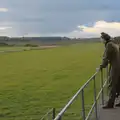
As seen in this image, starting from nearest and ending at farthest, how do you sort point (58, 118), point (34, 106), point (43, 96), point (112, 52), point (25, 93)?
point (58, 118) < point (112, 52) < point (34, 106) < point (43, 96) < point (25, 93)

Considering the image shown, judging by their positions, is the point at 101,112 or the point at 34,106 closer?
the point at 101,112

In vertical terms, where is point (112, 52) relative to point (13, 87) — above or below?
above

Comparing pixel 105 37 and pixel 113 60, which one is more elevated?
pixel 105 37

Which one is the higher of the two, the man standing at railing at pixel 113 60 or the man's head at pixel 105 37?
the man's head at pixel 105 37

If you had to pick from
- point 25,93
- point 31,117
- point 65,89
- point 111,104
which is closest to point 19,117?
point 31,117

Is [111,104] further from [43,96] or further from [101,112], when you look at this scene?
[43,96]

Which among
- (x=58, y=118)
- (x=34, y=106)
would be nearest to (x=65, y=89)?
(x=34, y=106)

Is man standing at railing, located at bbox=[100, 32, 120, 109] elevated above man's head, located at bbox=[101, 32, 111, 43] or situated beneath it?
situated beneath

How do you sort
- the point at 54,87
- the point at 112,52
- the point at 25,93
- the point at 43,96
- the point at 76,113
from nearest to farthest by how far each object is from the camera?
the point at 112,52 → the point at 76,113 → the point at 43,96 → the point at 25,93 → the point at 54,87

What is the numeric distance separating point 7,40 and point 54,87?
174 m

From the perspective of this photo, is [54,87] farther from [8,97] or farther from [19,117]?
[19,117]

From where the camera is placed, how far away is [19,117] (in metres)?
10.8

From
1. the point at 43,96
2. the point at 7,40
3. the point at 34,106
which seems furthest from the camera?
the point at 7,40

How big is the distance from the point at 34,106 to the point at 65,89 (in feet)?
15.3
